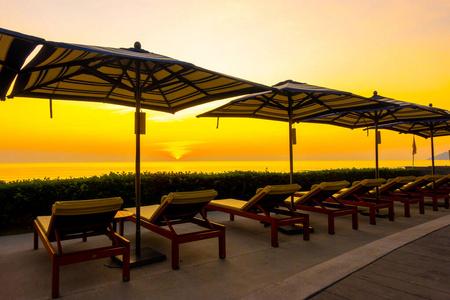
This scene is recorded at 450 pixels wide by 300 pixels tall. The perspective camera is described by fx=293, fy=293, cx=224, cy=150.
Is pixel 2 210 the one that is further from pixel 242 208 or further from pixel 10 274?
pixel 242 208

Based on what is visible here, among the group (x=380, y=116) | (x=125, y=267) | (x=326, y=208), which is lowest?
(x=125, y=267)

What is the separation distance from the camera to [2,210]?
18.9 ft

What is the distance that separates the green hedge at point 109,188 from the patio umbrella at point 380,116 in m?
2.65

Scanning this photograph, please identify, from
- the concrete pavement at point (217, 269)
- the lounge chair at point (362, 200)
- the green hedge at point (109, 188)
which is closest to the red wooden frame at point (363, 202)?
the lounge chair at point (362, 200)

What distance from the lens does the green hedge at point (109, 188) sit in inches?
233

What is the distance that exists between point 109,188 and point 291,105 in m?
4.66

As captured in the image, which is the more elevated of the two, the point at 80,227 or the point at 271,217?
the point at 80,227

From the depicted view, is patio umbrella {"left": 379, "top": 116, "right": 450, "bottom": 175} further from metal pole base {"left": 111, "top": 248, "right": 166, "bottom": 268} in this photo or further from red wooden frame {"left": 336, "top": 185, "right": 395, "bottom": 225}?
metal pole base {"left": 111, "top": 248, "right": 166, "bottom": 268}

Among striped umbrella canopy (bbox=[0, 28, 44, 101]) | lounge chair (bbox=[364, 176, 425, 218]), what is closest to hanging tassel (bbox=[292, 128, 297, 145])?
lounge chair (bbox=[364, 176, 425, 218])

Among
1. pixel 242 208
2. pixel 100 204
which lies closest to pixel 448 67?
pixel 242 208

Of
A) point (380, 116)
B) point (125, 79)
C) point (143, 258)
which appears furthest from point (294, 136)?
point (143, 258)

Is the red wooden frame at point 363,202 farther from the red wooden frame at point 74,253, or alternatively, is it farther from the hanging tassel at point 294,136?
the red wooden frame at point 74,253

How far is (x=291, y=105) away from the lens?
6.45m

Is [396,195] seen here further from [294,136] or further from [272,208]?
[272,208]
